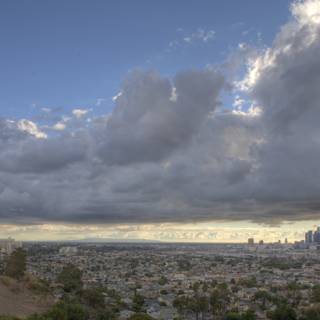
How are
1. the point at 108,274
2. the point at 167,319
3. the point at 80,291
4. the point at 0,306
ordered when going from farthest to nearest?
the point at 108,274 < the point at 80,291 < the point at 167,319 < the point at 0,306

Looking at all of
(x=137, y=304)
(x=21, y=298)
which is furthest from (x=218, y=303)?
(x=21, y=298)

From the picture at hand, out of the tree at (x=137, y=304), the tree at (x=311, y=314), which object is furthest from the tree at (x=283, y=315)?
the tree at (x=137, y=304)

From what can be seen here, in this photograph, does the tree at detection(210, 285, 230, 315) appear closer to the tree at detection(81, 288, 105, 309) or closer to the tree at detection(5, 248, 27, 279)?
the tree at detection(81, 288, 105, 309)

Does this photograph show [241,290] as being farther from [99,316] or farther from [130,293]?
[99,316]

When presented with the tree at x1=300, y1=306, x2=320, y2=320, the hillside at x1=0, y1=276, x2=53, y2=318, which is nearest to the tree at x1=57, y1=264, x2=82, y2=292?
the hillside at x1=0, y1=276, x2=53, y2=318

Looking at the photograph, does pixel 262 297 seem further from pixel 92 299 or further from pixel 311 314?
pixel 92 299

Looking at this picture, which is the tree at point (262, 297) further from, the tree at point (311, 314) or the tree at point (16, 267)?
the tree at point (16, 267)

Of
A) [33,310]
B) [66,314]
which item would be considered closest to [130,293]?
[33,310]

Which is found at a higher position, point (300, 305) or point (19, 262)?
point (19, 262)
